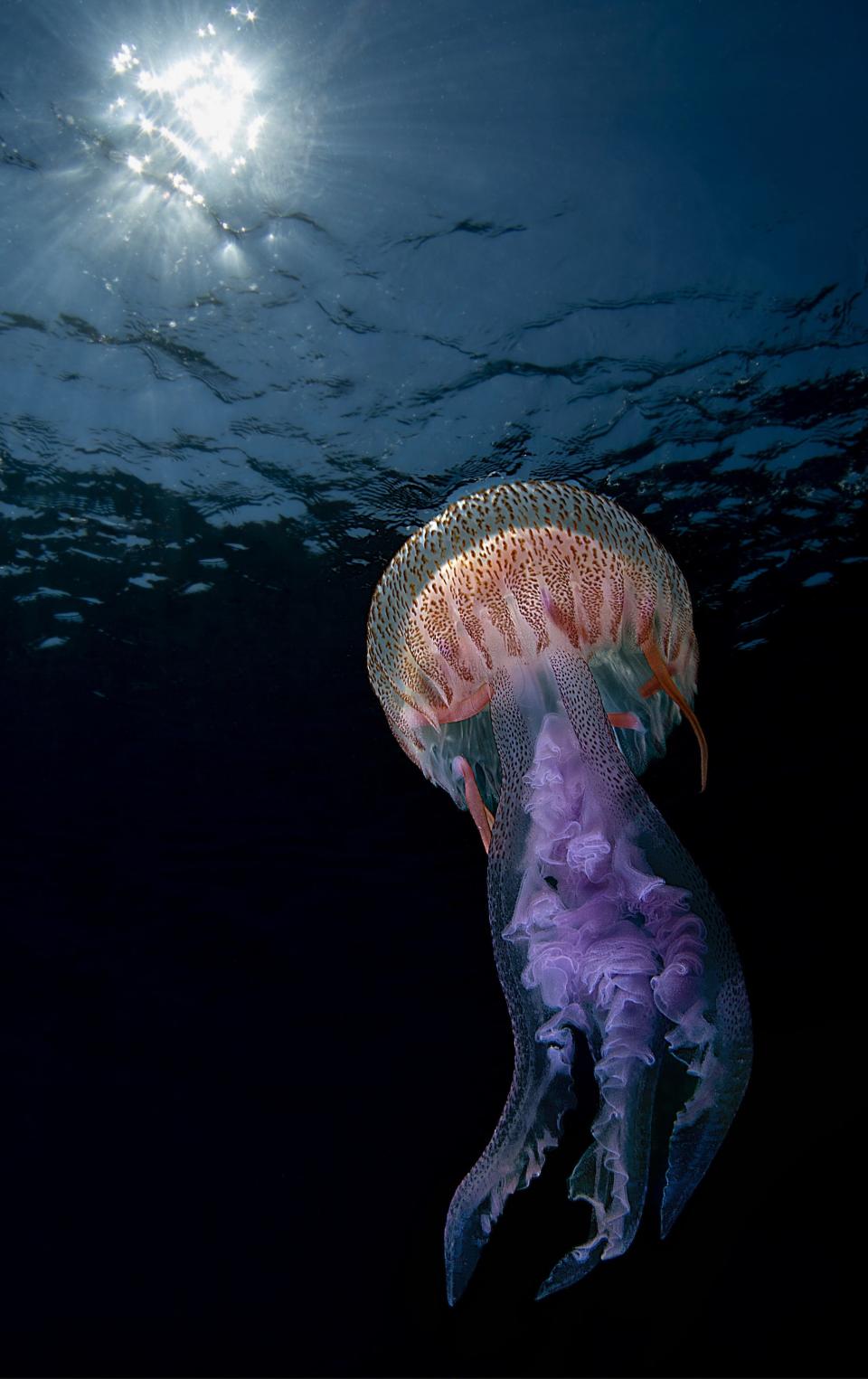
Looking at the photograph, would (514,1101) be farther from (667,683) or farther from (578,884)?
(667,683)

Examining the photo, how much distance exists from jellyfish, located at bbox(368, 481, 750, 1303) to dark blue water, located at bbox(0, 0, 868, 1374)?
2.58 meters

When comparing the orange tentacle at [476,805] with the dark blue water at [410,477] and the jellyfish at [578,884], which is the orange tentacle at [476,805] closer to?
the jellyfish at [578,884]

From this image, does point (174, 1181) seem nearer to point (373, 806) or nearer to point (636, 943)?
point (373, 806)

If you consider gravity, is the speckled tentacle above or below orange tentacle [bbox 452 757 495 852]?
below

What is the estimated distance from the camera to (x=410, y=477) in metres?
5.82

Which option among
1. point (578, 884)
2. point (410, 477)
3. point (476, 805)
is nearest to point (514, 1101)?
point (578, 884)

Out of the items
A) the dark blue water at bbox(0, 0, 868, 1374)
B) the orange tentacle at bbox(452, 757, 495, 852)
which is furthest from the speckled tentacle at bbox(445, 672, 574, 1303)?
the dark blue water at bbox(0, 0, 868, 1374)

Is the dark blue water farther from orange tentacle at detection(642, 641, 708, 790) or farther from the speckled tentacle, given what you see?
the speckled tentacle

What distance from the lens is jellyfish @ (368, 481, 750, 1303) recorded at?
7.45ft

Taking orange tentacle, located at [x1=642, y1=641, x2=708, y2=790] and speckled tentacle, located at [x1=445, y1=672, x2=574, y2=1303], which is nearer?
speckled tentacle, located at [x1=445, y1=672, x2=574, y2=1303]

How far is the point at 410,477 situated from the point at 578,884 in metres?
4.31

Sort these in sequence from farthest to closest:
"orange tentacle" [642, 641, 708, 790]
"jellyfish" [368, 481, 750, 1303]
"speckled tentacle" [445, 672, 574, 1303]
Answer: "orange tentacle" [642, 641, 708, 790] → "speckled tentacle" [445, 672, 574, 1303] → "jellyfish" [368, 481, 750, 1303]

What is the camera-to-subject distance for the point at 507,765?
8.86 ft

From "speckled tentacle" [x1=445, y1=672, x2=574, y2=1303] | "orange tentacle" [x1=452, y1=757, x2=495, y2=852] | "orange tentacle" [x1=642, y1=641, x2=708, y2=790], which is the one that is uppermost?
"orange tentacle" [x1=642, y1=641, x2=708, y2=790]
